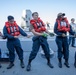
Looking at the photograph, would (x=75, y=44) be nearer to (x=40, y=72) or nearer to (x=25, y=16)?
(x=40, y=72)

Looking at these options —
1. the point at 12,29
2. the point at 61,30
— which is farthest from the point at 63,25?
the point at 12,29

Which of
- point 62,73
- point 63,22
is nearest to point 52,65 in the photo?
point 62,73

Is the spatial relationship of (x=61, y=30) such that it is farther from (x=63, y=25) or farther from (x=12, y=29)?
(x=12, y=29)

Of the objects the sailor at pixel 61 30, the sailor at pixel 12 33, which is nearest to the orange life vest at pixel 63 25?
the sailor at pixel 61 30

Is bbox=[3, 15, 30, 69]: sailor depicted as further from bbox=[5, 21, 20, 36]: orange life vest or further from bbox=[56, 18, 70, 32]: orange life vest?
bbox=[56, 18, 70, 32]: orange life vest

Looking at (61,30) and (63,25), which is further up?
(63,25)

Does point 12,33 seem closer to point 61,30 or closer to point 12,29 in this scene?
point 12,29

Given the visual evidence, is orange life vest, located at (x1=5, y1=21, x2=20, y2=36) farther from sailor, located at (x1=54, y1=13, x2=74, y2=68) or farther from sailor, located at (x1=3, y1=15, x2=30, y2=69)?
sailor, located at (x1=54, y1=13, x2=74, y2=68)

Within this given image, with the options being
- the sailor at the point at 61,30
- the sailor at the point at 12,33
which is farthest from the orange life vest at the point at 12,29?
the sailor at the point at 61,30

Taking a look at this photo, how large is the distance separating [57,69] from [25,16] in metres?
7.74

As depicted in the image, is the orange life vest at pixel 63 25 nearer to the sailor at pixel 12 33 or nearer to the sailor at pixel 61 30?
the sailor at pixel 61 30

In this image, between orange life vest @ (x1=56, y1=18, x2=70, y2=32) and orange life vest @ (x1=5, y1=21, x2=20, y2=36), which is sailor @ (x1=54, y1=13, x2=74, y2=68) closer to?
orange life vest @ (x1=56, y1=18, x2=70, y2=32)

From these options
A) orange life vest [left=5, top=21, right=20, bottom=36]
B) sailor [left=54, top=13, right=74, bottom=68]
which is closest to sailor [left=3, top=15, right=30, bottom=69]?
orange life vest [left=5, top=21, right=20, bottom=36]

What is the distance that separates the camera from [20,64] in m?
4.80
